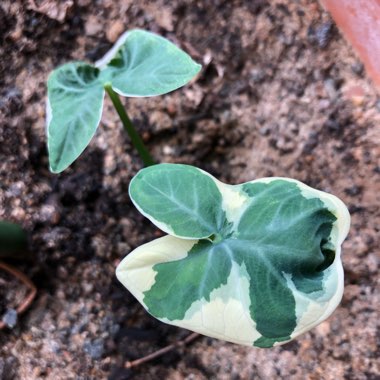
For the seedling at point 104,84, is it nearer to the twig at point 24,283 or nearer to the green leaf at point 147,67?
the green leaf at point 147,67

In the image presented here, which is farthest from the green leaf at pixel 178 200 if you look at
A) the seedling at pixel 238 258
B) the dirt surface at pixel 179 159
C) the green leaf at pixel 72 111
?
the dirt surface at pixel 179 159

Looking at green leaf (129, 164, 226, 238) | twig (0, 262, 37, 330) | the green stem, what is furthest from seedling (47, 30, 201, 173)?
twig (0, 262, 37, 330)

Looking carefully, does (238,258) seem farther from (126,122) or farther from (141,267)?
(126,122)

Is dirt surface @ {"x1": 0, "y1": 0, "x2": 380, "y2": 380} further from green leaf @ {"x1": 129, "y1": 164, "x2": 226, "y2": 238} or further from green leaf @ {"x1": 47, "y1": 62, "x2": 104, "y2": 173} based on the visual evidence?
green leaf @ {"x1": 129, "y1": 164, "x2": 226, "y2": 238}

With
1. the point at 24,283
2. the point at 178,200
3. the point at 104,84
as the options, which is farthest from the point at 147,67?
the point at 24,283

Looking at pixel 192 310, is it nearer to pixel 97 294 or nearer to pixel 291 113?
pixel 97 294

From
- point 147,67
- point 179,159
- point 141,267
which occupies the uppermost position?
point 147,67

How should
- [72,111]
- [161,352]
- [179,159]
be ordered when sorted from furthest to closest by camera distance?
[179,159] < [161,352] < [72,111]
